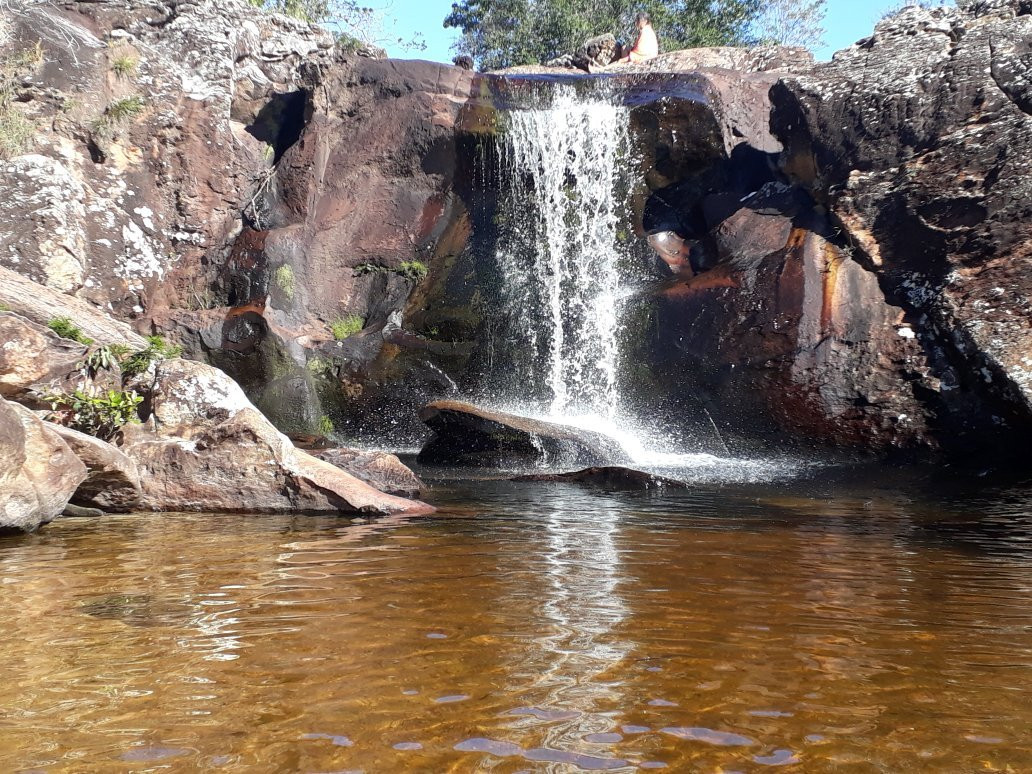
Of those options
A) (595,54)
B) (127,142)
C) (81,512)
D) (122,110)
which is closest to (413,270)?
(127,142)

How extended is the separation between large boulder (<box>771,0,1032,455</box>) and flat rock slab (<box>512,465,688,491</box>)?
5.14 metres

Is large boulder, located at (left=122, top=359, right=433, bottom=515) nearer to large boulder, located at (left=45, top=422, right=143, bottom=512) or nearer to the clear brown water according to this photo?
large boulder, located at (left=45, top=422, right=143, bottom=512)

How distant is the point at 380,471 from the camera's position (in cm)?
890

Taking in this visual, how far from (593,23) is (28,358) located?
30.9 meters

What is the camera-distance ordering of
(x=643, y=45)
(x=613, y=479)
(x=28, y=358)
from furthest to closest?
(x=643, y=45) → (x=613, y=479) → (x=28, y=358)

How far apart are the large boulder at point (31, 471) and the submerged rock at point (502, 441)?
617 centimetres

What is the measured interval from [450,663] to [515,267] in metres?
14.3

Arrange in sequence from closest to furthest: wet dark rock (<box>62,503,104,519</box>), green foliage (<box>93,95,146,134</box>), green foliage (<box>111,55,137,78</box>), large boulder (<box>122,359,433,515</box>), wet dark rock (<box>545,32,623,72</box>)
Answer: wet dark rock (<box>62,503,104,519</box>) → large boulder (<box>122,359,433,515</box>) → green foliage (<box>93,95,146,134</box>) → green foliage (<box>111,55,137,78</box>) → wet dark rock (<box>545,32,623,72</box>)

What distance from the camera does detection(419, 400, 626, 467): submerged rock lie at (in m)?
11.5

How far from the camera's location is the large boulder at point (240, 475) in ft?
23.3

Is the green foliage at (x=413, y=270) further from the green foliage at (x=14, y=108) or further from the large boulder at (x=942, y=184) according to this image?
the green foliage at (x=14, y=108)

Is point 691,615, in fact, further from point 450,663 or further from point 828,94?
point 828,94

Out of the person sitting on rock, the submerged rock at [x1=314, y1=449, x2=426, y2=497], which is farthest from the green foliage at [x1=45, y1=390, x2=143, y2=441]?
the person sitting on rock

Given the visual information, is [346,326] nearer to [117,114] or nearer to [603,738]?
[117,114]
